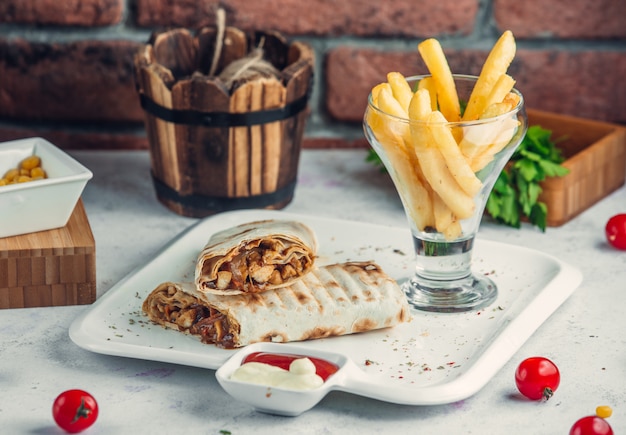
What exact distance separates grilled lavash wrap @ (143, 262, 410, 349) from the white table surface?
0.07 metres

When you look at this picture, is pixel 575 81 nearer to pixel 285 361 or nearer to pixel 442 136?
pixel 442 136

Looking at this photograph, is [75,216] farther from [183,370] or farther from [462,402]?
[462,402]

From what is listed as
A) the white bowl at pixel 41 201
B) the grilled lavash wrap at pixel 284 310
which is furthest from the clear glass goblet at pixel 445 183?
the white bowl at pixel 41 201

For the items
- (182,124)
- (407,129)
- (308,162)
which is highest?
(407,129)

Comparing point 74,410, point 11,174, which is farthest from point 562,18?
point 74,410

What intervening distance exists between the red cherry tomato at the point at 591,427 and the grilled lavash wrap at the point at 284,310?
1.06 ft

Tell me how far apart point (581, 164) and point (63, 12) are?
42.7 inches

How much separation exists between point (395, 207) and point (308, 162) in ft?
1.03

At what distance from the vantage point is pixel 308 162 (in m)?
2.21

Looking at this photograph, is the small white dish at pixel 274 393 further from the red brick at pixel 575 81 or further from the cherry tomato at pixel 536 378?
the red brick at pixel 575 81

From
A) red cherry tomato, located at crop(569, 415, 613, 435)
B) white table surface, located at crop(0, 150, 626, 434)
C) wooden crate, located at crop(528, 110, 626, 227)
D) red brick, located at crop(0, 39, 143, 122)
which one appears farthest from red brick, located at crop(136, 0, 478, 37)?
red cherry tomato, located at crop(569, 415, 613, 435)

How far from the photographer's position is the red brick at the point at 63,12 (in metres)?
2.11

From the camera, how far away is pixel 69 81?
7.19 ft

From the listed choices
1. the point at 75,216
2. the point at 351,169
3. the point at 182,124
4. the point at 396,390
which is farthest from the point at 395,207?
the point at 396,390
